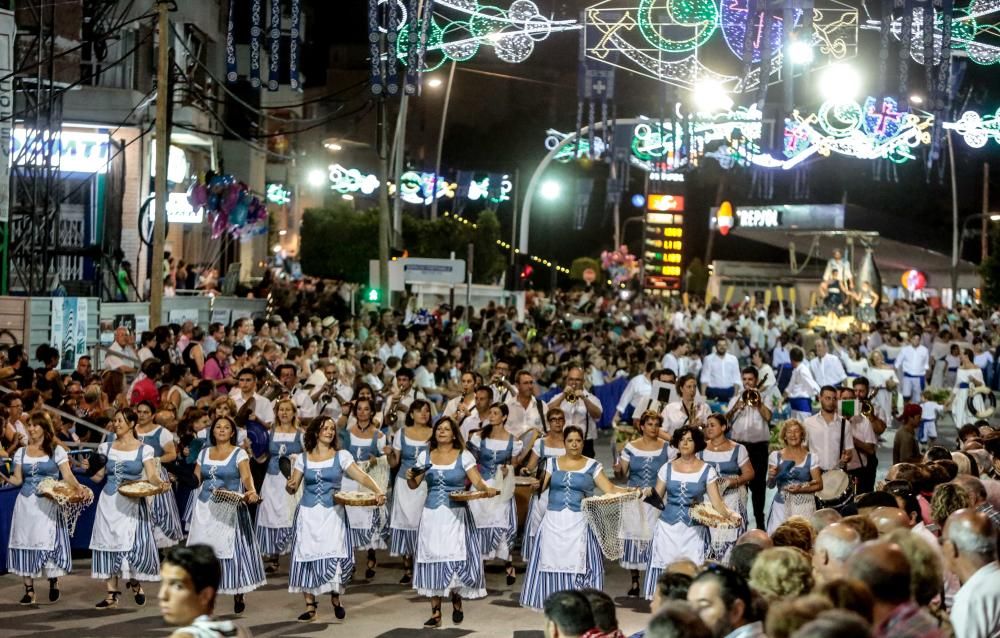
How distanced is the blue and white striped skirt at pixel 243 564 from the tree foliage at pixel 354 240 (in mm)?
26737

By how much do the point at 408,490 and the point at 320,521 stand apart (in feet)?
5.98

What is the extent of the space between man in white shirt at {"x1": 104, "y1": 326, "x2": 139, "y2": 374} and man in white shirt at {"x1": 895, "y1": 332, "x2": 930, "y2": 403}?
13.3 meters

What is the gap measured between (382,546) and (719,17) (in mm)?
10558

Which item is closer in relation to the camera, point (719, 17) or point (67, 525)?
point (67, 525)

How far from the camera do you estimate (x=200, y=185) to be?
90.2 feet

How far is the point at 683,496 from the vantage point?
39.0 feet

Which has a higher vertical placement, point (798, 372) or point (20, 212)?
point (20, 212)

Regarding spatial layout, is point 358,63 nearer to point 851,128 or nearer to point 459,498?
point 851,128

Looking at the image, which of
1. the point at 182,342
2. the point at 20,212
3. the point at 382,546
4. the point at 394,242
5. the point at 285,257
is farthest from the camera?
the point at 285,257

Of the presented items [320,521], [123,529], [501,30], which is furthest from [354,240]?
[320,521]

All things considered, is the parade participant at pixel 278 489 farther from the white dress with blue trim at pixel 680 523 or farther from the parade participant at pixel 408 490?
the white dress with blue trim at pixel 680 523

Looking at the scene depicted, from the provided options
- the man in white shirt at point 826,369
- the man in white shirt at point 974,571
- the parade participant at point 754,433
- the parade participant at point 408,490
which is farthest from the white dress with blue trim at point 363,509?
the man in white shirt at point 826,369

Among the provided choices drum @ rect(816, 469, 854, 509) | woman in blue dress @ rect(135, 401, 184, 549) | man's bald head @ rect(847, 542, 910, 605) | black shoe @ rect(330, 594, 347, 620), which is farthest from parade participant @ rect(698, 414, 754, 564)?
man's bald head @ rect(847, 542, 910, 605)

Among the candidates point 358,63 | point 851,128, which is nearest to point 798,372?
point 851,128
